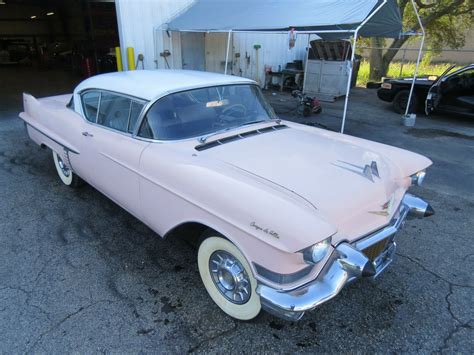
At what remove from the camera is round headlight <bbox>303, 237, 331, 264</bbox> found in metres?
1.85

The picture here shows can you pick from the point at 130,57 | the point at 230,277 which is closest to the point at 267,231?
the point at 230,277

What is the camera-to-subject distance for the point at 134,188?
9.37 feet

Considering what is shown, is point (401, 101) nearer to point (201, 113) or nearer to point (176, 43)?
point (176, 43)

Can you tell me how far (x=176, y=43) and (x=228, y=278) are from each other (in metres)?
9.56

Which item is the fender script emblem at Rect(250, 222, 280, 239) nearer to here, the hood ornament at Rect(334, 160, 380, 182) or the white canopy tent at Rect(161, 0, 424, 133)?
the hood ornament at Rect(334, 160, 380, 182)

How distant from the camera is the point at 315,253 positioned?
1854 mm

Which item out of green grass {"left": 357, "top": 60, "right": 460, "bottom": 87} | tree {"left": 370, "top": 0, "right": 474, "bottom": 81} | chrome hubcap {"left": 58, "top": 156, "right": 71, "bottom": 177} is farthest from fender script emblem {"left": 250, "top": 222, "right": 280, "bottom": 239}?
green grass {"left": 357, "top": 60, "right": 460, "bottom": 87}

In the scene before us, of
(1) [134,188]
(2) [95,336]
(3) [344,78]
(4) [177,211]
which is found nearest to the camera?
(2) [95,336]

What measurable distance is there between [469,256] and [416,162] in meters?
1.12

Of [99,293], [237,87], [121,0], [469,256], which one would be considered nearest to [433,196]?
[469,256]

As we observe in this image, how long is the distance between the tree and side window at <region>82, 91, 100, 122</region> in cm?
1334

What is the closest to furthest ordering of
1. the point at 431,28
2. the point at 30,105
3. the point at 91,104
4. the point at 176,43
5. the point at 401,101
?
the point at 91,104 < the point at 30,105 < the point at 401,101 < the point at 176,43 < the point at 431,28

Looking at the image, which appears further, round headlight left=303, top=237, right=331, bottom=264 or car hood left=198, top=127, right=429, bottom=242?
car hood left=198, top=127, right=429, bottom=242

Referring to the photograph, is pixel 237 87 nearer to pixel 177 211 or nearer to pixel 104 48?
pixel 177 211
